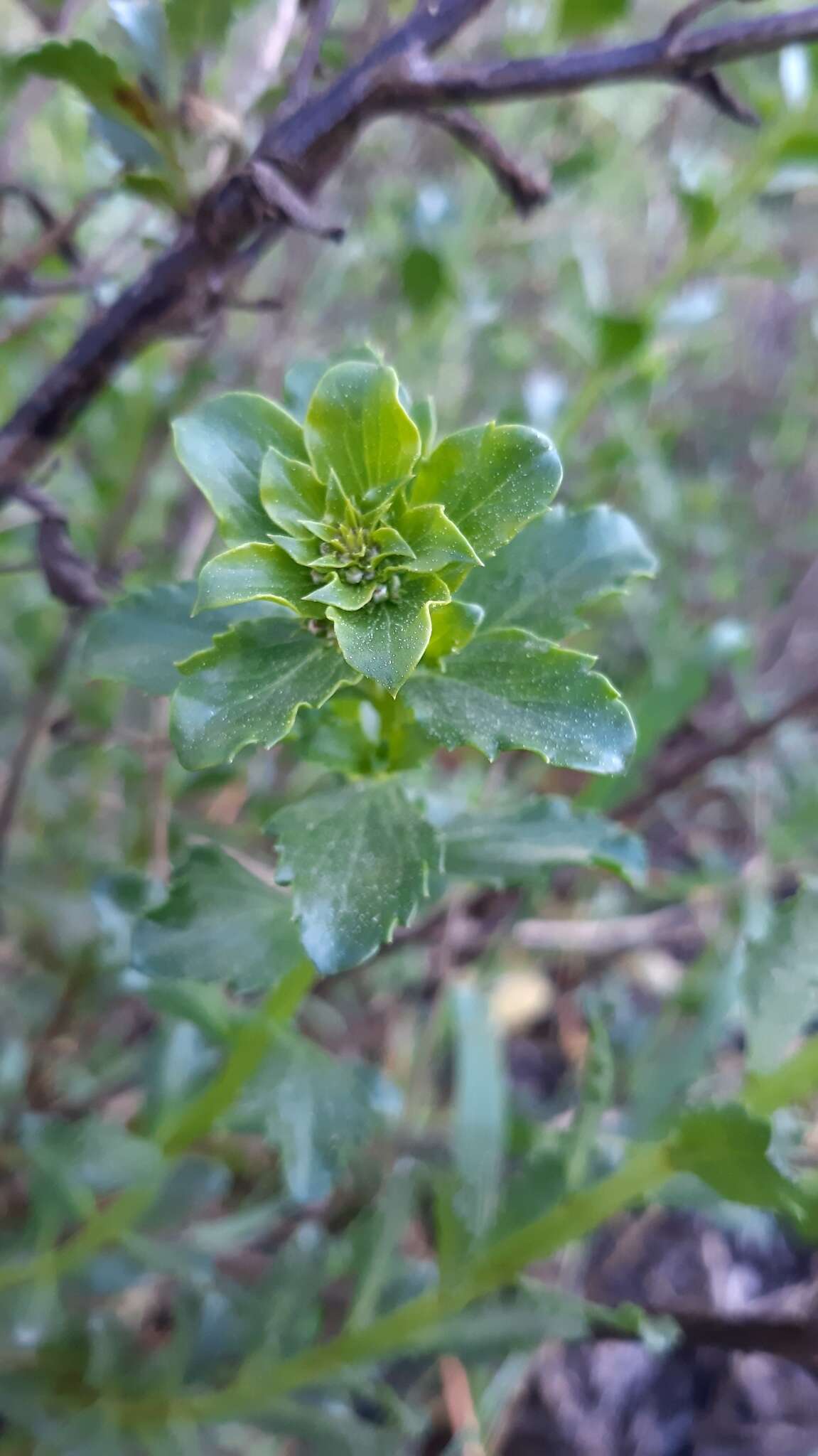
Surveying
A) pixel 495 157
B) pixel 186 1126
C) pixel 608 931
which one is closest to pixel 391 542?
pixel 495 157

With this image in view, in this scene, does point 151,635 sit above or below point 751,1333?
above

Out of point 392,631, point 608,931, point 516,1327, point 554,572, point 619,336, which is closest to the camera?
point 392,631

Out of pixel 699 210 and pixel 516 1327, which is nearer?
pixel 516 1327

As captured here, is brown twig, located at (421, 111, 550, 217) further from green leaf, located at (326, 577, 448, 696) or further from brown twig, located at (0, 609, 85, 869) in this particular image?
brown twig, located at (0, 609, 85, 869)

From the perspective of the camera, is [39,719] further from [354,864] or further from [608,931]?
[608,931]

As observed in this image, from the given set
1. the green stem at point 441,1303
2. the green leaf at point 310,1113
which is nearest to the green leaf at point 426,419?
the green leaf at point 310,1113

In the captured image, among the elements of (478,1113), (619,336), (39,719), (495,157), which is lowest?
(478,1113)

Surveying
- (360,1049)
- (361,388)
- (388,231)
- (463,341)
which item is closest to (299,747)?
(361,388)

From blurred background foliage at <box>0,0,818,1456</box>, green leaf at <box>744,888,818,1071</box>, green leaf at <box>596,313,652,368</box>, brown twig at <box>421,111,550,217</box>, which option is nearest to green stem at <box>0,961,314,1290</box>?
blurred background foliage at <box>0,0,818,1456</box>
